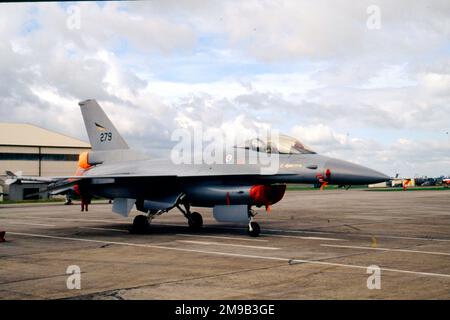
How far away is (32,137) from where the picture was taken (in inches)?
2458

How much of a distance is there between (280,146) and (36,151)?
51744 millimetres

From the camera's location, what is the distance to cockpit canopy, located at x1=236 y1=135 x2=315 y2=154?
1483cm

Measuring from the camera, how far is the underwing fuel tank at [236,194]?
14.8m

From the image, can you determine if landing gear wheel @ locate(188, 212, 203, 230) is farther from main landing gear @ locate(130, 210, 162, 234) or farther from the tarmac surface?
main landing gear @ locate(130, 210, 162, 234)

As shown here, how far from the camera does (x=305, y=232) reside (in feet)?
54.8

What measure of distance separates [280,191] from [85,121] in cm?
883

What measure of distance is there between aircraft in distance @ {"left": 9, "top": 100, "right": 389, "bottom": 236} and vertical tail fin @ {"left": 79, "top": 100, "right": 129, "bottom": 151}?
2.34 feet

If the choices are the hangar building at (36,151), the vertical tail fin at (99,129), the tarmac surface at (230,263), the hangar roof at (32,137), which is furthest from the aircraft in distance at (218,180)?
the hangar roof at (32,137)

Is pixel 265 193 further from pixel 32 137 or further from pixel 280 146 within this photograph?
pixel 32 137

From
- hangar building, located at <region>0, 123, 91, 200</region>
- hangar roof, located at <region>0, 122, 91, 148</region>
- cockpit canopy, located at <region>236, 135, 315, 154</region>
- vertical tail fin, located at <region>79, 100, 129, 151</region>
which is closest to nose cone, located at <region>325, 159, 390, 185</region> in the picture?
cockpit canopy, located at <region>236, 135, 315, 154</region>

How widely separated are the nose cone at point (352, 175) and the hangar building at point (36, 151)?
46.7 m

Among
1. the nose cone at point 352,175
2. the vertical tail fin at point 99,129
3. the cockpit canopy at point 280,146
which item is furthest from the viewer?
the vertical tail fin at point 99,129

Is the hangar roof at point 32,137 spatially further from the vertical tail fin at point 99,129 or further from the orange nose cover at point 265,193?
the orange nose cover at point 265,193
